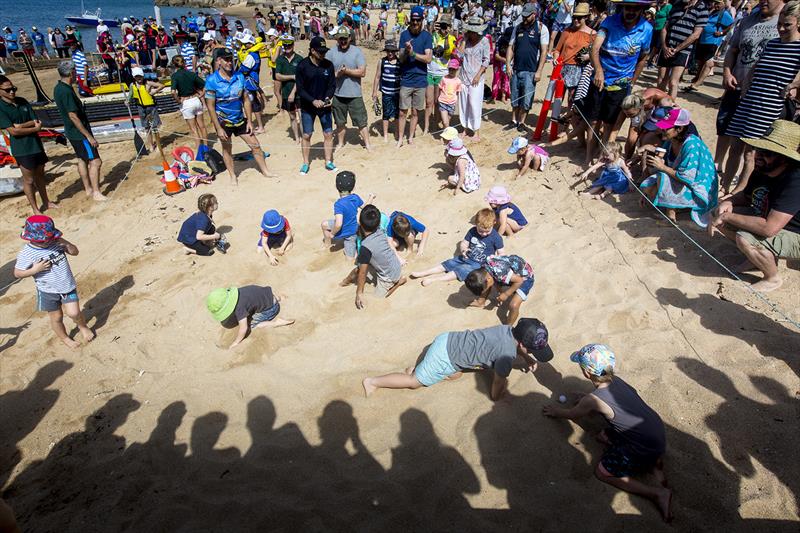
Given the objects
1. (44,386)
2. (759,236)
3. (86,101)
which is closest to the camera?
(759,236)

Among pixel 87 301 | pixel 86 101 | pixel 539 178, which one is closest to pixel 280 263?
pixel 87 301

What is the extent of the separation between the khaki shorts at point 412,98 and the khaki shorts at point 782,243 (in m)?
5.61

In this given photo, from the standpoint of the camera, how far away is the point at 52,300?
420 cm

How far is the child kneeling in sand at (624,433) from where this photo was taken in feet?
8.65

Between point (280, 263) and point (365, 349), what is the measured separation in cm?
194

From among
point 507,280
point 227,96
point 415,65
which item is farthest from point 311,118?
point 507,280

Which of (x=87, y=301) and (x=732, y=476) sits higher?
(x=732, y=476)

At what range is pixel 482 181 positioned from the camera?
21.8 feet

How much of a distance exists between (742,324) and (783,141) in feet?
4.87

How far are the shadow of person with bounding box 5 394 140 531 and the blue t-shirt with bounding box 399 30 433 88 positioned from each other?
253 inches

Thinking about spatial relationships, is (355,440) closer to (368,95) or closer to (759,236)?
(759,236)

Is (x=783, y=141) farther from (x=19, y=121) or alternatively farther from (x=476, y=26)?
(x=19, y=121)

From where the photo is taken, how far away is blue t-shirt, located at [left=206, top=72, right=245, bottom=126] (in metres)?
6.54

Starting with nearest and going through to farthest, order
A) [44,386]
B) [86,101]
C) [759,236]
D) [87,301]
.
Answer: [759,236], [44,386], [87,301], [86,101]
